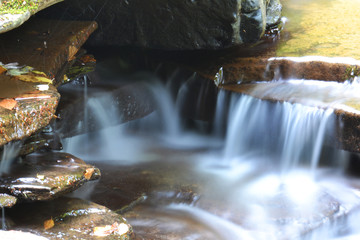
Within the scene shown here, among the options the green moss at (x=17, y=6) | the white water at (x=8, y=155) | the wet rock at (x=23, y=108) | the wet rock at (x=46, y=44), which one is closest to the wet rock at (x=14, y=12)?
the green moss at (x=17, y=6)

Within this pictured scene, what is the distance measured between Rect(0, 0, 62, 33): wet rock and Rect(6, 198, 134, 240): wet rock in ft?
4.61

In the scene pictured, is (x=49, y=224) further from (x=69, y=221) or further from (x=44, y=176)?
(x=44, y=176)

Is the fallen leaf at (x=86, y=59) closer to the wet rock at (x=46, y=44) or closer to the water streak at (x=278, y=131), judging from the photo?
the wet rock at (x=46, y=44)

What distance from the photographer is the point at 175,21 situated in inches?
241

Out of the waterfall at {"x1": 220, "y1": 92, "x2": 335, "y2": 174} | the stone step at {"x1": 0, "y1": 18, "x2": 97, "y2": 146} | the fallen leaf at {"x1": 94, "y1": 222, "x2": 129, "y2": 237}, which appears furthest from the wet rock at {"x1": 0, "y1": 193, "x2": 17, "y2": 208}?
the waterfall at {"x1": 220, "y1": 92, "x2": 335, "y2": 174}

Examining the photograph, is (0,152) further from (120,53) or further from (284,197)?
(120,53)

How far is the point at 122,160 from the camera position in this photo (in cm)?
548

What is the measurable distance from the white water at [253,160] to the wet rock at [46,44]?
2.79ft

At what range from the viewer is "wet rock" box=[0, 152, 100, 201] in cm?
363

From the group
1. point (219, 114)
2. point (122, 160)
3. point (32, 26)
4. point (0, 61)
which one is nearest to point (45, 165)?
point (0, 61)

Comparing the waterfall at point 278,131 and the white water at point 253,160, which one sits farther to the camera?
the waterfall at point 278,131

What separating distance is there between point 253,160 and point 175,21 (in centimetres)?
203

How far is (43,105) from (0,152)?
51cm

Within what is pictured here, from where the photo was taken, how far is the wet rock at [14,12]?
3.72 m
